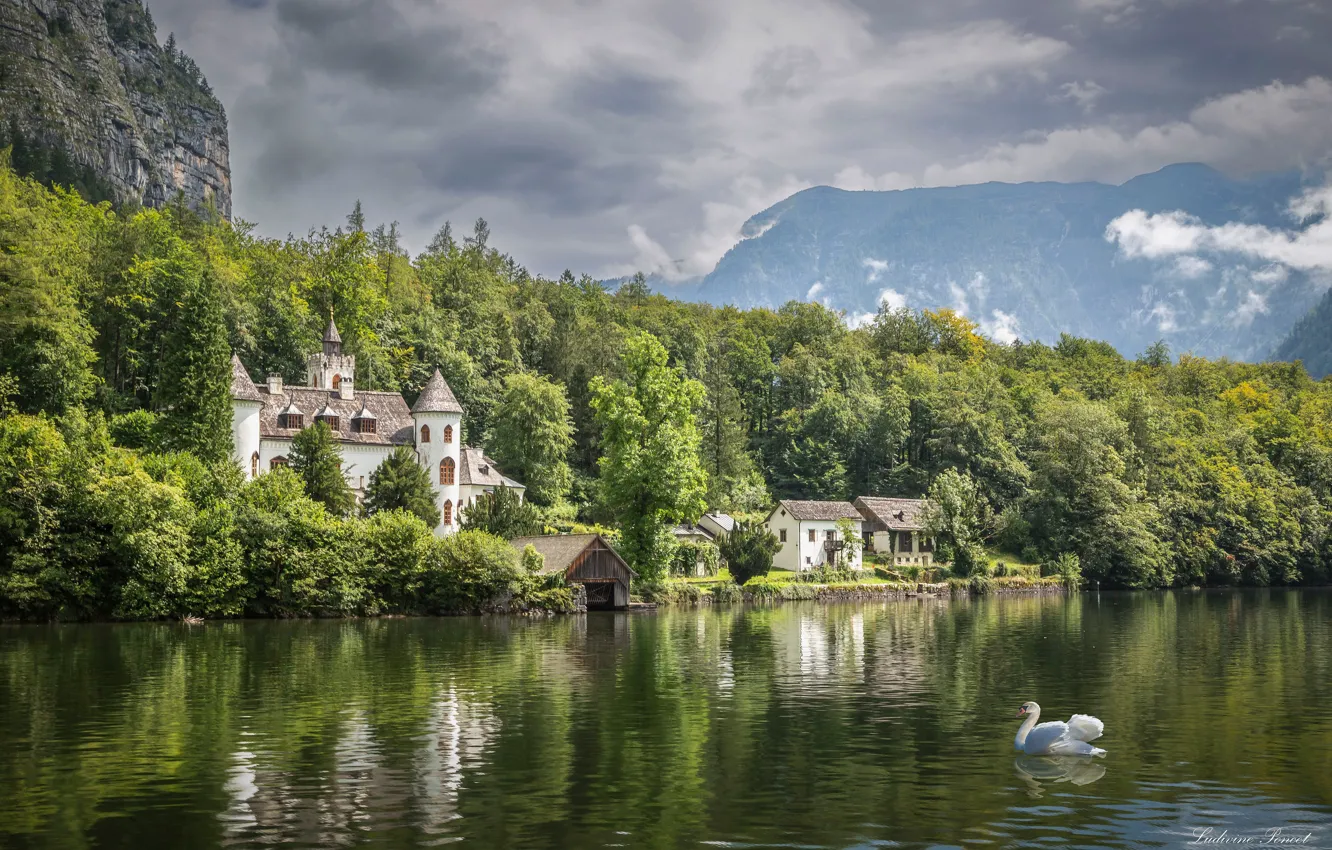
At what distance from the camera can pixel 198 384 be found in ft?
220

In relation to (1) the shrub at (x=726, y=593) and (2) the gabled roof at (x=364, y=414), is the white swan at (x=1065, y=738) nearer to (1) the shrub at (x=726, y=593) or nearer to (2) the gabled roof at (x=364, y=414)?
(1) the shrub at (x=726, y=593)

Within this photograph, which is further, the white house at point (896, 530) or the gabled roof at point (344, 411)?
the white house at point (896, 530)

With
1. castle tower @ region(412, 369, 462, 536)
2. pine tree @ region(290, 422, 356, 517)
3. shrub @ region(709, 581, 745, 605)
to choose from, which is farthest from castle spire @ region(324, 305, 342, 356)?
shrub @ region(709, 581, 745, 605)

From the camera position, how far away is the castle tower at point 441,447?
3182 inches

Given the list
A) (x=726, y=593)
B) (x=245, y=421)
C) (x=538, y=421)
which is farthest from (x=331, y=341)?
(x=726, y=593)

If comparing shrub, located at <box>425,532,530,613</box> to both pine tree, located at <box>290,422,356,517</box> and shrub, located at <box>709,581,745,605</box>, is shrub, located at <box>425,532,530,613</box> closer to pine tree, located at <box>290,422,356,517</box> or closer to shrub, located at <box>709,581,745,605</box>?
pine tree, located at <box>290,422,356,517</box>

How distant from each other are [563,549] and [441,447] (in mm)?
20473

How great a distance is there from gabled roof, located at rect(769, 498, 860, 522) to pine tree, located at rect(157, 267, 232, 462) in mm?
44675

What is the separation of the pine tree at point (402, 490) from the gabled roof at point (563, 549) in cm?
855

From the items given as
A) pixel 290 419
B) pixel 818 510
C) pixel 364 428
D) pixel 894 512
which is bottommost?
pixel 894 512

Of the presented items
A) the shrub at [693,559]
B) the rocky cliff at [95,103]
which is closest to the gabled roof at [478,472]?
the shrub at [693,559]

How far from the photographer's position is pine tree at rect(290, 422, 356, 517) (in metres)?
68.5

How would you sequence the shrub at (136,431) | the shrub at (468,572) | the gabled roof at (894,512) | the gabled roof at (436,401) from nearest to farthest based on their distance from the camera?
the shrub at (468,572), the shrub at (136,431), the gabled roof at (436,401), the gabled roof at (894,512)

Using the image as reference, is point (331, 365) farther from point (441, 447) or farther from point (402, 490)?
point (402, 490)
